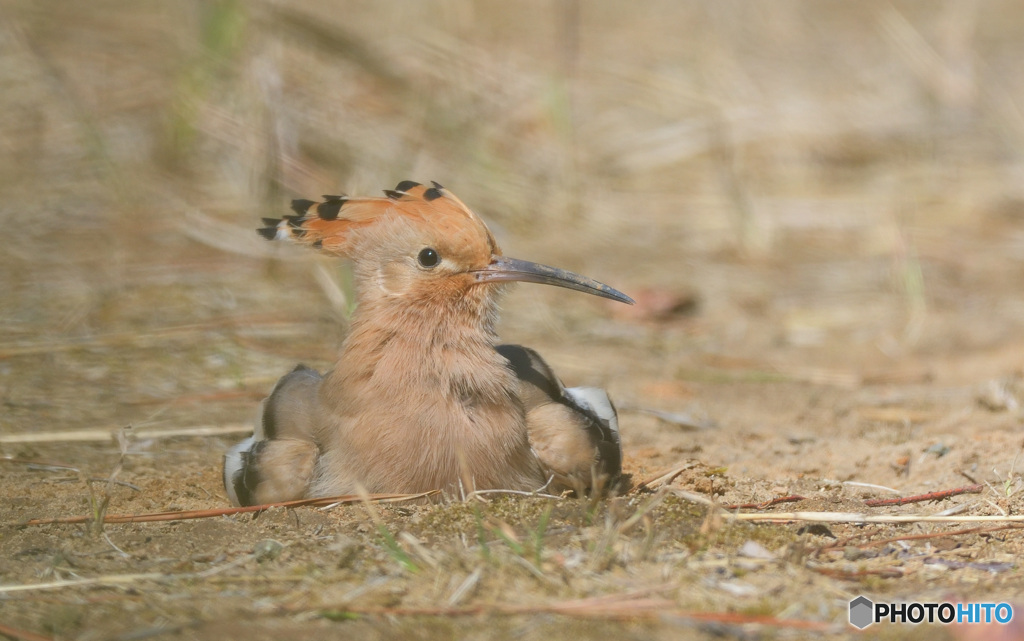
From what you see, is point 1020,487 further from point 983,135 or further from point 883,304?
point 983,135

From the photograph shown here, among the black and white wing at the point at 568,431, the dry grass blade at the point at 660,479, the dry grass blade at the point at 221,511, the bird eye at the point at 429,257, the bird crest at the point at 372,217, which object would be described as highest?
the bird crest at the point at 372,217

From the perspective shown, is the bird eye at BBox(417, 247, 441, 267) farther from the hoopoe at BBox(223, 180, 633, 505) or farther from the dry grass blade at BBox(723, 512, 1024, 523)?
the dry grass blade at BBox(723, 512, 1024, 523)

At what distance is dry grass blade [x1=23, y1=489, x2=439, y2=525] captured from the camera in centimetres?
283

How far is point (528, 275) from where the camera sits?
313cm

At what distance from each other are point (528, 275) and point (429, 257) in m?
0.28

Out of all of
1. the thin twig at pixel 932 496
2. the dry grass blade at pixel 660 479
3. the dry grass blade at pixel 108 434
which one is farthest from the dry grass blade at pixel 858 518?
the dry grass blade at pixel 108 434

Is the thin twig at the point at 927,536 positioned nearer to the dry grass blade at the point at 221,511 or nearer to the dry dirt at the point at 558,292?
the dry dirt at the point at 558,292

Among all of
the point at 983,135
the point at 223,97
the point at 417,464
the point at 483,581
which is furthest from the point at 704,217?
the point at 483,581

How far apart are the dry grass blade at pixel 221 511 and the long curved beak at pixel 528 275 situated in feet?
2.07

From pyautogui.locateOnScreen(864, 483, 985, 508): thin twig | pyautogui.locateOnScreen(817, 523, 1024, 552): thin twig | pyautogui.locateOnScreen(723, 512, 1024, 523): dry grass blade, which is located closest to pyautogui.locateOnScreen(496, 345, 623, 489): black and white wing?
pyautogui.locateOnScreen(723, 512, 1024, 523): dry grass blade

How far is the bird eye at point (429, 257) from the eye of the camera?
10.2ft

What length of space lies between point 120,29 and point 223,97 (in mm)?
1848

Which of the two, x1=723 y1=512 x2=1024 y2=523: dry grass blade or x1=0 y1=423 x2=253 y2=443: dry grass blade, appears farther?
x1=0 y1=423 x2=253 y2=443: dry grass blade

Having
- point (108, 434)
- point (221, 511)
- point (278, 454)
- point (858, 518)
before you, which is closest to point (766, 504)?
point (858, 518)
